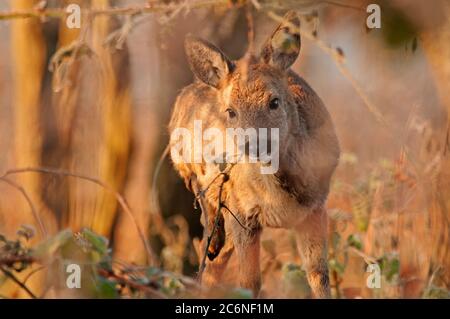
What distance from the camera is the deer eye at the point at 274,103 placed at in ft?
15.3

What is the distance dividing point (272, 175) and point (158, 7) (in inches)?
47.6

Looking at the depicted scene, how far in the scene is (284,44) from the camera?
4.68m

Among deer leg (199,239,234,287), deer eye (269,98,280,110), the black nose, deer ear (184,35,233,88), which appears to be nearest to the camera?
the black nose

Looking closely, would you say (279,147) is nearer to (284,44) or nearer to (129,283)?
(284,44)

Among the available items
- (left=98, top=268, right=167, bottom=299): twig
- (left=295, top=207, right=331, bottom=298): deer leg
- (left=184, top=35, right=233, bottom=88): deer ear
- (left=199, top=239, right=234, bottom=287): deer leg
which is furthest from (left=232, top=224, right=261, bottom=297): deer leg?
(left=98, top=268, right=167, bottom=299): twig

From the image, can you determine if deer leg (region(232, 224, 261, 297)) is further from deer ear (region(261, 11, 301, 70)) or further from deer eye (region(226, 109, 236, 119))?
deer ear (region(261, 11, 301, 70))

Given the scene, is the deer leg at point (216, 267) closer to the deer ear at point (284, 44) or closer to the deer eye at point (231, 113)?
the deer eye at point (231, 113)

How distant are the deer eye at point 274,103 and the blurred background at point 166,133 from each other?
31.7 inches

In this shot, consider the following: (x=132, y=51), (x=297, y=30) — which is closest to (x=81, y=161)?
(x=132, y=51)

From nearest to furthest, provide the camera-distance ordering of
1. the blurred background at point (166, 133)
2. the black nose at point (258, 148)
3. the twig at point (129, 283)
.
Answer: the twig at point (129, 283)
the black nose at point (258, 148)
the blurred background at point (166, 133)

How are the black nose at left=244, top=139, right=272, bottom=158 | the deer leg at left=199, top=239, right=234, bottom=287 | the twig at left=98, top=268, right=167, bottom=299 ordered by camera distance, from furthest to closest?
1. the deer leg at left=199, top=239, right=234, bottom=287
2. the black nose at left=244, top=139, right=272, bottom=158
3. the twig at left=98, top=268, right=167, bottom=299

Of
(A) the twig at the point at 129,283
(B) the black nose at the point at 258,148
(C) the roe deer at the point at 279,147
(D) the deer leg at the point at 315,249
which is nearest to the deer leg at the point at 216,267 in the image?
(C) the roe deer at the point at 279,147

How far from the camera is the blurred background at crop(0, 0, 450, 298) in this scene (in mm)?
5801

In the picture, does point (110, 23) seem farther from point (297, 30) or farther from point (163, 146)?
point (297, 30)
